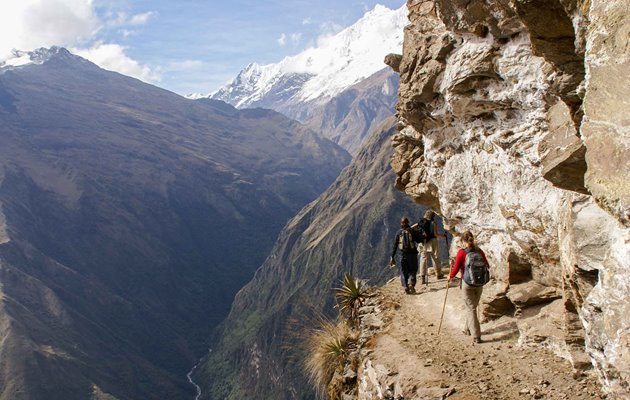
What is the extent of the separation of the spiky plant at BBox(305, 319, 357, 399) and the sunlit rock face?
3.92 m

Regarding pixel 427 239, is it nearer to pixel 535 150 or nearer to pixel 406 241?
pixel 406 241

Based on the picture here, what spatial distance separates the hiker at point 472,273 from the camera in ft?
34.1

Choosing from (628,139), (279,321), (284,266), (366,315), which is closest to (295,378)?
(279,321)

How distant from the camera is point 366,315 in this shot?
14.8 m

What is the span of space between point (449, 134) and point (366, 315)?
575 centimetres

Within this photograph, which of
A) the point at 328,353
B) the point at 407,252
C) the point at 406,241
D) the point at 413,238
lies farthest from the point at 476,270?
the point at 328,353

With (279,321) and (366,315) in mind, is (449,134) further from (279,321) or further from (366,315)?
(279,321)

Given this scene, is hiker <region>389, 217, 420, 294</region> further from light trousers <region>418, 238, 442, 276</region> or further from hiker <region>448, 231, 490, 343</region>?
hiker <region>448, 231, 490, 343</region>

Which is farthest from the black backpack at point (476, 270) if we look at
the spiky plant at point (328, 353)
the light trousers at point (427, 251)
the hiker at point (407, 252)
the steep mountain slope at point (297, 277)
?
the steep mountain slope at point (297, 277)

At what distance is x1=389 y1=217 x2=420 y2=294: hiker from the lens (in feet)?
47.6

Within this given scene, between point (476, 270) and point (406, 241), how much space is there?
4.17m

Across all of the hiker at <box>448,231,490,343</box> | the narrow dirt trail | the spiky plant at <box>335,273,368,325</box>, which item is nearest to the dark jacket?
the narrow dirt trail

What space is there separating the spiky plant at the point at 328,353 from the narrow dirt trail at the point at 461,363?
1.15 metres

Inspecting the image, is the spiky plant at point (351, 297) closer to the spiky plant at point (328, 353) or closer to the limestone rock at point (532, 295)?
the spiky plant at point (328, 353)
